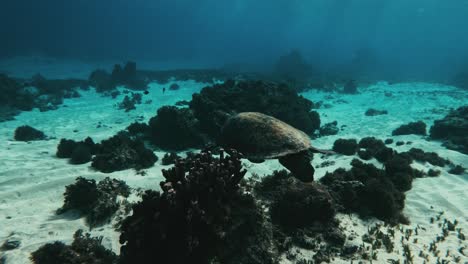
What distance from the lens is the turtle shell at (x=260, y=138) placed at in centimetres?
672

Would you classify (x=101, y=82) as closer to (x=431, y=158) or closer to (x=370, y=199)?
(x=431, y=158)

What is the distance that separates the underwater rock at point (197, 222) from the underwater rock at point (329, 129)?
12376 mm

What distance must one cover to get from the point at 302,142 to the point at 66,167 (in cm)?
823

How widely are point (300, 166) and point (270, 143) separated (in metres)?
0.94

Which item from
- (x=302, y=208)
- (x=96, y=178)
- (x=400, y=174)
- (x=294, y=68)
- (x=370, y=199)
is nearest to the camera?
(x=302, y=208)

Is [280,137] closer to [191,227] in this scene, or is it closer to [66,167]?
[191,227]

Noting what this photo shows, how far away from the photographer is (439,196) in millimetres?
8508

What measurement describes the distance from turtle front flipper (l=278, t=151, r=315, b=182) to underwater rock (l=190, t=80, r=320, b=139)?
7.11 meters

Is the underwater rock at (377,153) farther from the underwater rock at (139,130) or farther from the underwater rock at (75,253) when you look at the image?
the underwater rock at (139,130)

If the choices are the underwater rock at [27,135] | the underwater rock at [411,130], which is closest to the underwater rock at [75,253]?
the underwater rock at [27,135]

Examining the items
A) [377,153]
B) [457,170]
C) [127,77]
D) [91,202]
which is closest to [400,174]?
[377,153]

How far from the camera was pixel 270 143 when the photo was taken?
684 cm

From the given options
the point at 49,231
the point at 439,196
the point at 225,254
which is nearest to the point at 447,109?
the point at 439,196

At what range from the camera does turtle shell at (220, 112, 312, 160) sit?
6723 millimetres
